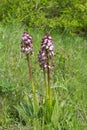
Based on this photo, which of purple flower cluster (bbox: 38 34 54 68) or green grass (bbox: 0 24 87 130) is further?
green grass (bbox: 0 24 87 130)

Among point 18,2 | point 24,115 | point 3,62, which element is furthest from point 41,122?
point 18,2

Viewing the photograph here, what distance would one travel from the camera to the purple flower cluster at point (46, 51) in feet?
11.8

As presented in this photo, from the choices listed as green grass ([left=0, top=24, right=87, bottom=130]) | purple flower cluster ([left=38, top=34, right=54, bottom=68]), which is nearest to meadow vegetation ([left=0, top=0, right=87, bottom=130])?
green grass ([left=0, top=24, right=87, bottom=130])

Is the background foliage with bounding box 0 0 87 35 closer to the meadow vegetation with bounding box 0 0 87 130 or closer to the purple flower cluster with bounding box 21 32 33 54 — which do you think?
the meadow vegetation with bounding box 0 0 87 130

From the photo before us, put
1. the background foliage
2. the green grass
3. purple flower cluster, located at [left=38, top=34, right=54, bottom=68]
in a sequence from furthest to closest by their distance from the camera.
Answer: the background foliage
the green grass
purple flower cluster, located at [left=38, top=34, right=54, bottom=68]

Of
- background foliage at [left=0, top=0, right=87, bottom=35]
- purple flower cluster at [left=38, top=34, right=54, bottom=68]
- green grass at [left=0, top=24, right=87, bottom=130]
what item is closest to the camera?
purple flower cluster at [left=38, top=34, right=54, bottom=68]

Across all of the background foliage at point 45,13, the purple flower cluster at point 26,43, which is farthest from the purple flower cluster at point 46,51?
the background foliage at point 45,13

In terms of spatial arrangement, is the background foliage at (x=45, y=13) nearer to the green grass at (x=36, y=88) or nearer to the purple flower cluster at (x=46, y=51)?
the green grass at (x=36, y=88)

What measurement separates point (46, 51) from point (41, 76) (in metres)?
1.32

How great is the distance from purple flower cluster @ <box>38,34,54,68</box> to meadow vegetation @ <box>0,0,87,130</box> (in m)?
0.36

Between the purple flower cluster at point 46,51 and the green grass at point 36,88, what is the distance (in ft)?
1.26

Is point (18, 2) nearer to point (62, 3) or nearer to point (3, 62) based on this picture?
point (62, 3)

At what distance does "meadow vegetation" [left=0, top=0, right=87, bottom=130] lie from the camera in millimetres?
3785

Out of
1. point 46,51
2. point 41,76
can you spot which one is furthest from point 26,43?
point 41,76
